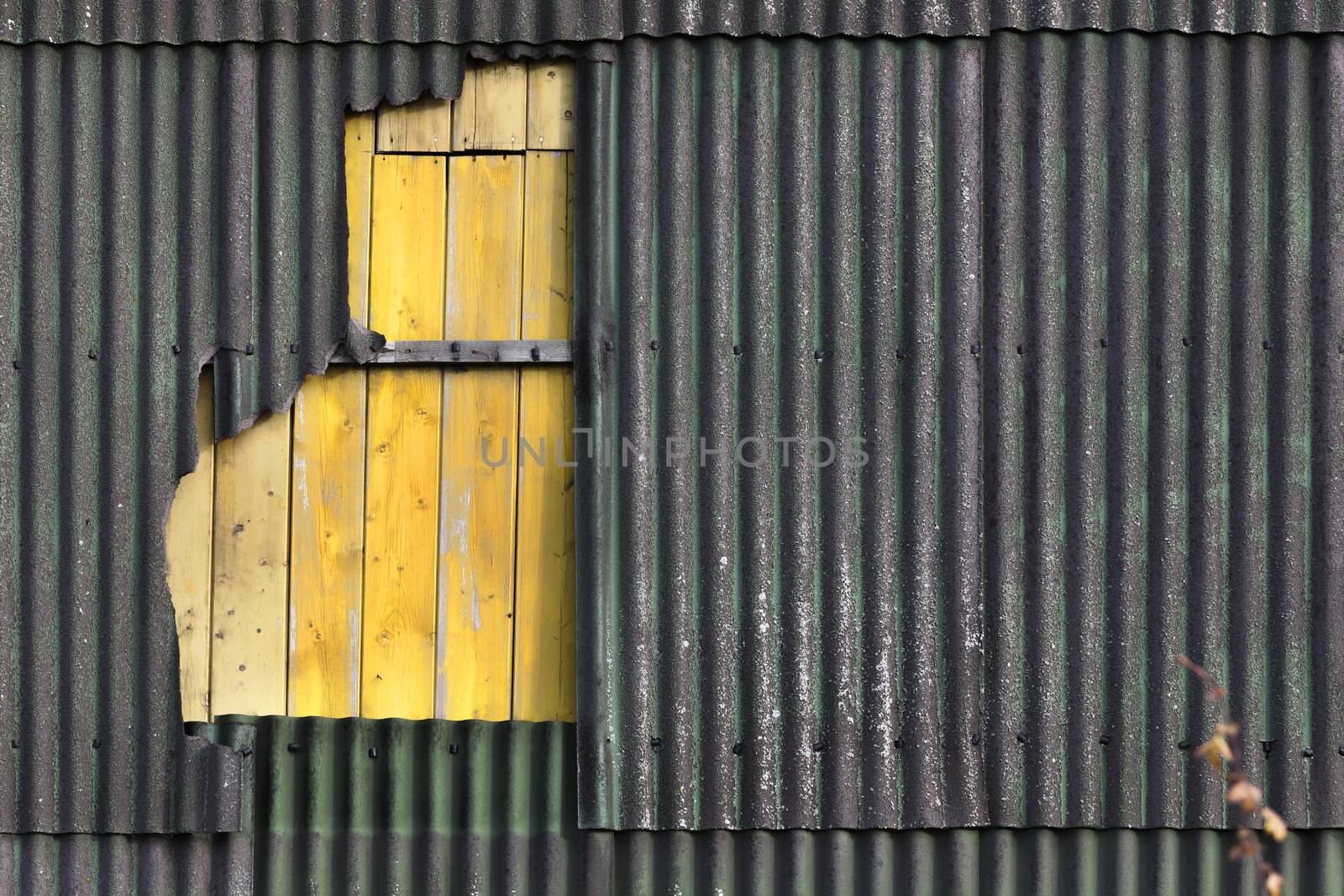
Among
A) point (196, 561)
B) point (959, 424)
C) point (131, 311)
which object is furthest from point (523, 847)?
point (131, 311)

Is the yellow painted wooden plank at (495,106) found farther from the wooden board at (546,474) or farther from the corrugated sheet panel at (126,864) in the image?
the corrugated sheet panel at (126,864)

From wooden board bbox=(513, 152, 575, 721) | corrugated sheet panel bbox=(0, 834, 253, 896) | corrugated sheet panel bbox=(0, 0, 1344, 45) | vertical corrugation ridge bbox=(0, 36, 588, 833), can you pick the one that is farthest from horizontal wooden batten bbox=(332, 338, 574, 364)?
corrugated sheet panel bbox=(0, 834, 253, 896)

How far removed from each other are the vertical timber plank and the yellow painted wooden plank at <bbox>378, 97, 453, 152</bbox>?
7.4 inches

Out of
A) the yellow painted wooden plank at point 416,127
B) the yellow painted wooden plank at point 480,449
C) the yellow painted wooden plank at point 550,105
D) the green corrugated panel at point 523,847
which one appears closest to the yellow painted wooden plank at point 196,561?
the green corrugated panel at point 523,847

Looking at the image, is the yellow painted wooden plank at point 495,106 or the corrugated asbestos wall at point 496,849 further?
the yellow painted wooden plank at point 495,106

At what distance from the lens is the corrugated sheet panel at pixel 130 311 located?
3.93 m

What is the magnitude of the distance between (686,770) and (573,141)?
2031 millimetres

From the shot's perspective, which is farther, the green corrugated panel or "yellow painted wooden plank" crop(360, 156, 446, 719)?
"yellow painted wooden plank" crop(360, 156, 446, 719)

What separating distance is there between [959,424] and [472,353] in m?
1.57

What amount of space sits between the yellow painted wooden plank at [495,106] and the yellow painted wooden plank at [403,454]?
174 mm

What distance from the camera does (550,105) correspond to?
4105mm

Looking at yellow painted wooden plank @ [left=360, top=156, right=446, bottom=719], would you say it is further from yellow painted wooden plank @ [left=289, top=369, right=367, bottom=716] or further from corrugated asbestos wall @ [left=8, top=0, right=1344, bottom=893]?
corrugated asbestos wall @ [left=8, top=0, right=1344, bottom=893]

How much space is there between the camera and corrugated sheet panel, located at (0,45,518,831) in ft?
12.9

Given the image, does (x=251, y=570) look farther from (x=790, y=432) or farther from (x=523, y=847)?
(x=790, y=432)
